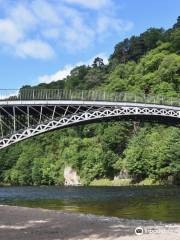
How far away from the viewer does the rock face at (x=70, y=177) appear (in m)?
125

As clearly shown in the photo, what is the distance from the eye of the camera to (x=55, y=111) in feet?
222

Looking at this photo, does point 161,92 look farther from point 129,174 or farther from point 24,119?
point 24,119

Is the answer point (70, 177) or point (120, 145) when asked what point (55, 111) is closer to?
point (120, 145)

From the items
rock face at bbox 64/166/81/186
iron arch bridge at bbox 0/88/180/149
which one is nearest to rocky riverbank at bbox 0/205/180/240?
iron arch bridge at bbox 0/88/180/149

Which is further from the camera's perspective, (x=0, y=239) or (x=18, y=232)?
(x=18, y=232)

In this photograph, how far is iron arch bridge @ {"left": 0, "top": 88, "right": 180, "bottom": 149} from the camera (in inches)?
2431

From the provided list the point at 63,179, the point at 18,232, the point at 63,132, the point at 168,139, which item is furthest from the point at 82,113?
the point at 63,132

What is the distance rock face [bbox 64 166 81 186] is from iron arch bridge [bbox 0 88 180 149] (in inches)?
2049

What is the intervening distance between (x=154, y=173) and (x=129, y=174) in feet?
32.9

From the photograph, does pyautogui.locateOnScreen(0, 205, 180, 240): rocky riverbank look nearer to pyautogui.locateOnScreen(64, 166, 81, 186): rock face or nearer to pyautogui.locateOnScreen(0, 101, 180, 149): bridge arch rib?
pyautogui.locateOnScreen(0, 101, 180, 149): bridge arch rib

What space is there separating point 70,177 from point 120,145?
15.3m

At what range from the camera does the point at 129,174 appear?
10619 centimetres

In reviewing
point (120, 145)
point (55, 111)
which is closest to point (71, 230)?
point (55, 111)

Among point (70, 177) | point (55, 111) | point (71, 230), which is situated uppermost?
point (55, 111)
